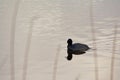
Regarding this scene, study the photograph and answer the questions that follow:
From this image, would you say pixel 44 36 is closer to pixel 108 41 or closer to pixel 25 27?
pixel 25 27

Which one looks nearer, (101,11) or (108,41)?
(108,41)

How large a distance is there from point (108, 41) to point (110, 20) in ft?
4.38

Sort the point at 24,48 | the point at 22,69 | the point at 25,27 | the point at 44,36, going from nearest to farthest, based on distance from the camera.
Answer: the point at 22,69
the point at 24,48
the point at 44,36
the point at 25,27

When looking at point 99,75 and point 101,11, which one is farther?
point 101,11

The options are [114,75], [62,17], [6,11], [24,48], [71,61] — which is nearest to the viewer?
[114,75]

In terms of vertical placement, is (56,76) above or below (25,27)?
below

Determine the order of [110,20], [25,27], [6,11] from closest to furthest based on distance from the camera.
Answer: [25,27]
[110,20]
[6,11]

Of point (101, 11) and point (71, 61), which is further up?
point (101, 11)

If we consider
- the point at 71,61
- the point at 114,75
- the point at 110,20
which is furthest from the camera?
the point at 110,20

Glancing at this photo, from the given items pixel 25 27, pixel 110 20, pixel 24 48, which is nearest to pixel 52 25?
pixel 25 27

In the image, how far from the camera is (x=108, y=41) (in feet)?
15.2

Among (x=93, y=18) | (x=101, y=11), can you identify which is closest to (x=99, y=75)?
(x=93, y=18)

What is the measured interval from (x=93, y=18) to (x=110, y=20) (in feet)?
1.18

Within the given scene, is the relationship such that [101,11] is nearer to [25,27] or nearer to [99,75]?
[25,27]
